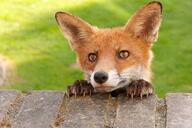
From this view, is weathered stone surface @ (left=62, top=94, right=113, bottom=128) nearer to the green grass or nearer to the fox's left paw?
the fox's left paw

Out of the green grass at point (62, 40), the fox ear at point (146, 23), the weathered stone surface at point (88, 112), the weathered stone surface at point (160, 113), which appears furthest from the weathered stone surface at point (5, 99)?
the green grass at point (62, 40)

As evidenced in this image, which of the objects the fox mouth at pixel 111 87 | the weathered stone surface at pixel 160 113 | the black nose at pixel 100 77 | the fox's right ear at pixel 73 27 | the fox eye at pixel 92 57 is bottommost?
the weathered stone surface at pixel 160 113

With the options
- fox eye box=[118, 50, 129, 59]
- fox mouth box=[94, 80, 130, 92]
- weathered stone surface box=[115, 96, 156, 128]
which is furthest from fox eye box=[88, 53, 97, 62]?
weathered stone surface box=[115, 96, 156, 128]

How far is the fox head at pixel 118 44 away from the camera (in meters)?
4.34

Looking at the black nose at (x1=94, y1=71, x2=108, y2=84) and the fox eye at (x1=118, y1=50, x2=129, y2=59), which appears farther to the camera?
the fox eye at (x1=118, y1=50, x2=129, y2=59)

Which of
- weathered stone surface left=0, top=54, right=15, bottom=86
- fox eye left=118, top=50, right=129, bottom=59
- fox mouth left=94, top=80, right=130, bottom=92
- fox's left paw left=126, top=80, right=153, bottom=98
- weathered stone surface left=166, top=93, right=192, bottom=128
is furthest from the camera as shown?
weathered stone surface left=0, top=54, right=15, bottom=86

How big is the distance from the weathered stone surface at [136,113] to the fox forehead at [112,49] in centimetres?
71

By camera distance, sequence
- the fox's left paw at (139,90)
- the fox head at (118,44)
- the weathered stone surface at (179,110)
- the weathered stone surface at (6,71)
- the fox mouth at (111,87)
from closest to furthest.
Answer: the weathered stone surface at (179,110), the fox's left paw at (139,90), the fox mouth at (111,87), the fox head at (118,44), the weathered stone surface at (6,71)

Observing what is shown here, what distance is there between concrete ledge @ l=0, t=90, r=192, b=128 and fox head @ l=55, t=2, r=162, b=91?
23.6 inches

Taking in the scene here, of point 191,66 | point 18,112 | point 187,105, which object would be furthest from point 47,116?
point 191,66

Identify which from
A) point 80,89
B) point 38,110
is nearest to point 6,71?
point 80,89

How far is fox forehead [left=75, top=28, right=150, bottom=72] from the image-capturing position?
4.36 m

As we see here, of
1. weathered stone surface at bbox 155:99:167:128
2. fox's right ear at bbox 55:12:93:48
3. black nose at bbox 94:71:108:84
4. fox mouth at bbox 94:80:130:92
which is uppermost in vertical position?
fox's right ear at bbox 55:12:93:48

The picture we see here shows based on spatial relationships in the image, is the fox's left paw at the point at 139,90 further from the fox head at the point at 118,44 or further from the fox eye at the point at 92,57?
the fox eye at the point at 92,57
